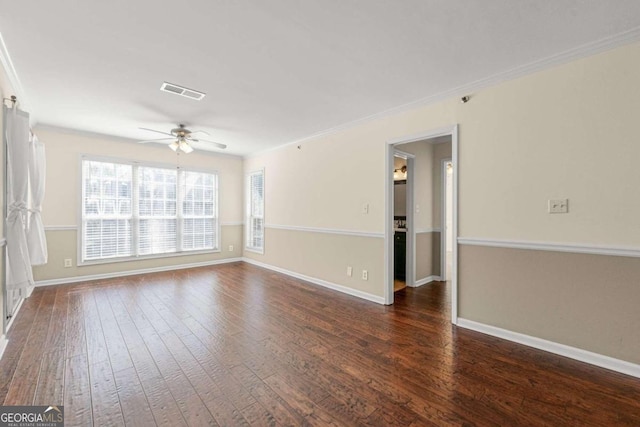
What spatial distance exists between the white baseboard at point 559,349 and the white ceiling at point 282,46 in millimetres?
2569

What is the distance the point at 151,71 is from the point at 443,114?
3.16 meters

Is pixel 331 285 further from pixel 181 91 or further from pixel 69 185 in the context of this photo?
pixel 69 185

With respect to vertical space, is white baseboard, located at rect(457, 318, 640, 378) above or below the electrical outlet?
below

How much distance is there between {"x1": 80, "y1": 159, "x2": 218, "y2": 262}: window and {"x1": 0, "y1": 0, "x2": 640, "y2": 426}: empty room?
600mm

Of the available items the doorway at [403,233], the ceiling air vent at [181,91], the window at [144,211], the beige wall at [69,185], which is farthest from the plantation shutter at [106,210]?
the doorway at [403,233]

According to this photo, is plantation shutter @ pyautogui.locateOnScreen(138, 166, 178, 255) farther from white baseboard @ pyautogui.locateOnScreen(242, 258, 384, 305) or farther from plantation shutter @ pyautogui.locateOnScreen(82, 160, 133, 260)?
white baseboard @ pyautogui.locateOnScreen(242, 258, 384, 305)

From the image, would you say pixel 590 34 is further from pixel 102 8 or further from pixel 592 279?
pixel 102 8

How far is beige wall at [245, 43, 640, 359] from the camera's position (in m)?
2.20

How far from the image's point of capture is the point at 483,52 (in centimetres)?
238

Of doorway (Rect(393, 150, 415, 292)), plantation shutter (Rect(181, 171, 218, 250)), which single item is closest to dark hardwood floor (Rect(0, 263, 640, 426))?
doorway (Rect(393, 150, 415, 292))

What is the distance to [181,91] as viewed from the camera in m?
3.14

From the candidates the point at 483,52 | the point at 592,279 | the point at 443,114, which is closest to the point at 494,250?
the point at 592,279

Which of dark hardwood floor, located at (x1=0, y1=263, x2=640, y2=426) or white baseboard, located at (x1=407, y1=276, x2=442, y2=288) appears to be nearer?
dark hardwood floor, located at (x1=0, y1=263, x2=640, y2=426)

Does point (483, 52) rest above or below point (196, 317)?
above
